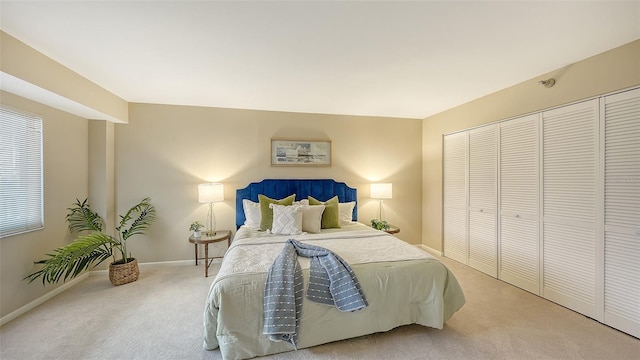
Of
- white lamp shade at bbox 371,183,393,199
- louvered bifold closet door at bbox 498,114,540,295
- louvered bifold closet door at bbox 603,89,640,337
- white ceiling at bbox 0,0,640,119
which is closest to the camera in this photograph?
white ceiling at bbox 0,0,640,119

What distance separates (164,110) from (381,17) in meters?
3.41

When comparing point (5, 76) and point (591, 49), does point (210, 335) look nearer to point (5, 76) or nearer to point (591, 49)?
point (5, 76)

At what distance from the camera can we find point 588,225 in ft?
7.47

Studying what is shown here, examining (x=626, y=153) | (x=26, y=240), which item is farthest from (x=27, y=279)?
(x=626, y=153)

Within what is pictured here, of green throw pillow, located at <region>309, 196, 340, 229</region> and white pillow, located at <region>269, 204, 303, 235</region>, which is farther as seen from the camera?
green throw pillow, located at <region>309, 196, 340, 229</region>

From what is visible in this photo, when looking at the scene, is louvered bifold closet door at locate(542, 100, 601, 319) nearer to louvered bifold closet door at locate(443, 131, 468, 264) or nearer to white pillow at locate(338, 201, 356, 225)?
louvered bifold closet door at locate(443, 131, 468, 264)

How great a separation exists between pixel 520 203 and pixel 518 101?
1240 millimetres

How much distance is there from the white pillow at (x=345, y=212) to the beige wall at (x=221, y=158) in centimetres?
48

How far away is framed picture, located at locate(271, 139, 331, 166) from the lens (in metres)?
3.95

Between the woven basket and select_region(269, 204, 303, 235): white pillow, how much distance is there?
1.89 m

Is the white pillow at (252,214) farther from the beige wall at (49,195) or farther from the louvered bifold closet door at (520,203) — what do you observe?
the louvered bifold closet door at (520,203)

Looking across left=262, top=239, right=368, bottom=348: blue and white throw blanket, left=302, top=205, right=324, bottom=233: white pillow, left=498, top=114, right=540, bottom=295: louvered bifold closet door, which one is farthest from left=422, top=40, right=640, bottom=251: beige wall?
left=262, top=239, right=368, bottom=348: blue and white throw blanket

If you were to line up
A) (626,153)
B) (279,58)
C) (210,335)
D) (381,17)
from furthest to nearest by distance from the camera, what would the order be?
(279,58)
(626,153)
(210,335)
(381,17)

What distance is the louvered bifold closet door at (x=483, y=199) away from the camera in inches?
126
